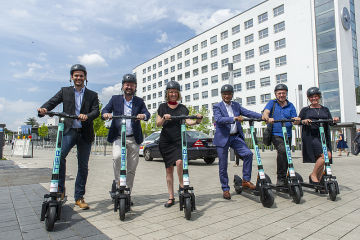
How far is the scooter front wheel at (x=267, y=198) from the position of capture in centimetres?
406

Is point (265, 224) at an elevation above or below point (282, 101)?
below

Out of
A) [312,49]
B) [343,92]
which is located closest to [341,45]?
[312,49]

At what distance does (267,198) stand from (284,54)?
41.4m

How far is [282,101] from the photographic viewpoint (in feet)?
17.2

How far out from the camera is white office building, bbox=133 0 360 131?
36.1 metres

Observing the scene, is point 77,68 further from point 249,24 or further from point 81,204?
point 249,24

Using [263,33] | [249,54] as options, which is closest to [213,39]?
[249,54]

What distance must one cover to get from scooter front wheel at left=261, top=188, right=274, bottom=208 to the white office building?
26.0 m

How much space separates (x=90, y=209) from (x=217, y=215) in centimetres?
197

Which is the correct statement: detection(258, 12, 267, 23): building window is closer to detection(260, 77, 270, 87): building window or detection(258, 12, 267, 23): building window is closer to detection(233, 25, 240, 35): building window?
detection(233, 25, 240, 35): building window

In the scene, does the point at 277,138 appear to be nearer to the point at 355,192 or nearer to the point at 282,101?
the point at 282,101

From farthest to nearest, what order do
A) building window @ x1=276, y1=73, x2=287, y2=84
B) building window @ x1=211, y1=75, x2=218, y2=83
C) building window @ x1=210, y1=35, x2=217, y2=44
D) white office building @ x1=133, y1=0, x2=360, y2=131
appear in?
building window @ x1=210, y1=35, x2=217, y2=44, building window @ x1=211, y1=75, x2=218, y2=83, building window @ x1=276, y1=73, x2=287, y2=84, white office building @ x1=133, y1=0, x2=360, y2=131

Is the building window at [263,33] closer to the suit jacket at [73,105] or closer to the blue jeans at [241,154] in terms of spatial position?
the blue jeans at [241,154]

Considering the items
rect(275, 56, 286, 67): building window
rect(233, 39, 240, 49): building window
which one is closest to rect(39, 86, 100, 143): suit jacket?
rect(275, 56, 286, 67): building window
